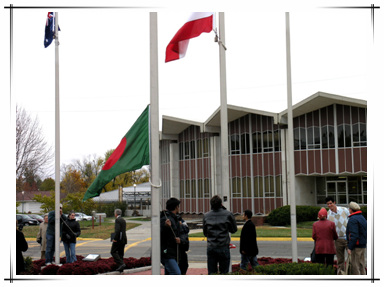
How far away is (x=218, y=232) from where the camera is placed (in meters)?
8.94

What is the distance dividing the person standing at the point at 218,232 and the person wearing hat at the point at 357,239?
8.30ft

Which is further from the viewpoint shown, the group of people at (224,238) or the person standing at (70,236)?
the person standing at (70,236)

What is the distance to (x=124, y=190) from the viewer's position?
66.2 m

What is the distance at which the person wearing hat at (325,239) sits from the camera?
10.6 m

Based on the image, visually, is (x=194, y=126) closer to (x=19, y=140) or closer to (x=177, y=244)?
(x=19, y=140)

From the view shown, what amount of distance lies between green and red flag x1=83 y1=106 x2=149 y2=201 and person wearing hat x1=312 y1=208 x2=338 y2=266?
4212 millimetres

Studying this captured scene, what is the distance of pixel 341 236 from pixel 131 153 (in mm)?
5136

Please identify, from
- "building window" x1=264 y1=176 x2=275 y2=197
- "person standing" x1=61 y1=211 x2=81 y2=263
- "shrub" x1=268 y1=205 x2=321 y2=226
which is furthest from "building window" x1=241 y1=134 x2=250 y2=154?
"person standing" x1=61 y1=211 x2=81 y2=263

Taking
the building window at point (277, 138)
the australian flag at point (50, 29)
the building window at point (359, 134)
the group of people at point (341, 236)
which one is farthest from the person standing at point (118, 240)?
the building window at point (277, 138)

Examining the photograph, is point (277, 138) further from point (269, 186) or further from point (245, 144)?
point (269, 186)

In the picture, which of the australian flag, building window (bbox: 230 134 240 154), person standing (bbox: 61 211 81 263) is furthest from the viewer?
building window (bbox: 230 134 240 154)

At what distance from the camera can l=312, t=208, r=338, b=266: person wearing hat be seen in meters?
10.6

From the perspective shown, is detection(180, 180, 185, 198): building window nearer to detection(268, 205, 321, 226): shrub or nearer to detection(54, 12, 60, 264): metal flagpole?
detection(268, 205, 321, 226): shrub

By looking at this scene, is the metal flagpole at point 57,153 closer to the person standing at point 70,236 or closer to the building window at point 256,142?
the person standing at point 70,236
